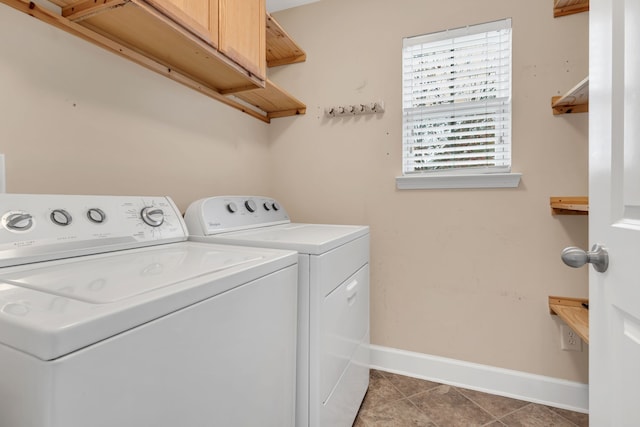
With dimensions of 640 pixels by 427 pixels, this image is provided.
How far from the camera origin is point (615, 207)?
2.03ft

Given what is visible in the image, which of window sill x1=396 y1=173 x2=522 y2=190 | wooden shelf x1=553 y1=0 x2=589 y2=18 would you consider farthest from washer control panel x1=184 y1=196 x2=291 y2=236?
wooden shelf x1=553 y1=0 x2=589 y2=18

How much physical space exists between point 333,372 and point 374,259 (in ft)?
2.91

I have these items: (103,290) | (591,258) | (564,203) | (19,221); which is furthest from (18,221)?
(564,203)

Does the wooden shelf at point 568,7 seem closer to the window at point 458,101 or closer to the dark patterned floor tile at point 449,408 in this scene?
the window at point 458,101

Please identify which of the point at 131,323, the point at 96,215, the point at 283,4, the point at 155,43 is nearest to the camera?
the point at 131,323

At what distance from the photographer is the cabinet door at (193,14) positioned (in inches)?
38.8

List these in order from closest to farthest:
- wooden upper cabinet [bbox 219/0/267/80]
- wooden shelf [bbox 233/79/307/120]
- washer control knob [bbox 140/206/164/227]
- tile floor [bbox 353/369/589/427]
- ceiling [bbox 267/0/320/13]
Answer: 1. washer control knob [bbox 140/206/164/227]
2. wooden upper cabinet [bbox 219/0/267/80]
3. tile floor [bbox 353/369/589/427]
4. wooden shelf [bbox 233/79/307/120]
5. ceiling [bbox 267/0/320/13]

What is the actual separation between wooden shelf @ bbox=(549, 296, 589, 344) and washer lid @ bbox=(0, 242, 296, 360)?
4.34ft

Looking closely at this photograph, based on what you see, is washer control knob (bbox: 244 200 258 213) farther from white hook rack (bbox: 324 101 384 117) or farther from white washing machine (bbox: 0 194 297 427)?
white hook rack (bbox: 324 101 384 117)

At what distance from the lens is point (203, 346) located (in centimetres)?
59

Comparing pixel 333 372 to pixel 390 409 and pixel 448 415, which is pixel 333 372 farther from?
pixel 448 415

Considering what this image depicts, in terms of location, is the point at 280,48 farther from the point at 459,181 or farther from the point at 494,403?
the point at 494,403

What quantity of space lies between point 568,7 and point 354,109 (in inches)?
45.3

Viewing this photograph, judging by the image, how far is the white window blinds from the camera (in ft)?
5.43
